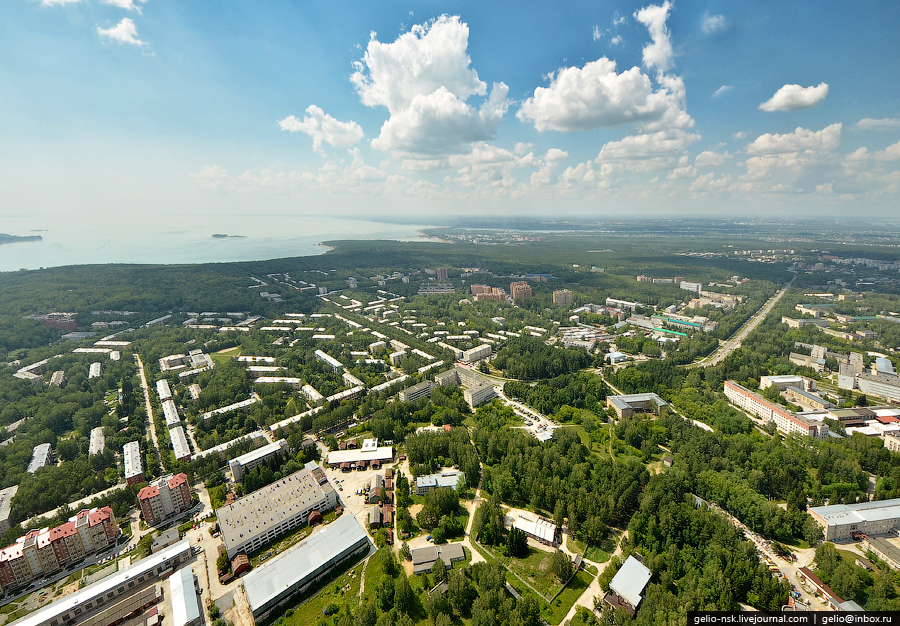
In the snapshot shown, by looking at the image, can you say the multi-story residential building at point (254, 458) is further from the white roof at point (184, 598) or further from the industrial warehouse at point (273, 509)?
the white roof at point (184, 598)

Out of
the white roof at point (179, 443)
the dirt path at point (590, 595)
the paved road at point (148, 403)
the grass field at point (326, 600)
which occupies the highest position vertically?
the white roof at point (179, 443)

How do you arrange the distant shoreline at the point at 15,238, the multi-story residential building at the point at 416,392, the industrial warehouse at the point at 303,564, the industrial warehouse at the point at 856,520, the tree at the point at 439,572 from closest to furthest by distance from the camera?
1. the industrial warehouse at the point at 303,564
2. the tree at the point at 439,572
3. the industrial warehouse at the point at 856,520
4. the multi-story residential building at the point at 416,392
5. the distant shoreline at the point at 15,238

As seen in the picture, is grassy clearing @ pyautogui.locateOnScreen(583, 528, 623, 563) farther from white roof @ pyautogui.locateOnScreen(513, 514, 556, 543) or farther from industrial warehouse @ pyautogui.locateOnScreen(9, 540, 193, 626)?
industrial warehouse @ pyautogui.locateOnScreen(9, 540, 193, 626)

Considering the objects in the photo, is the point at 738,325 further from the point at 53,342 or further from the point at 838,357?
the point at 53,342

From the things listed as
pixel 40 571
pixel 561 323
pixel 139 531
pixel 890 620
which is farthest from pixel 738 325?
pixel 40 571

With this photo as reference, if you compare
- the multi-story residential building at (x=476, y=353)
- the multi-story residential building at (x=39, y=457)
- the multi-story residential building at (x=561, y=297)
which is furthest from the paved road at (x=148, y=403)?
the multi-story residential building at (x=561, y=297)

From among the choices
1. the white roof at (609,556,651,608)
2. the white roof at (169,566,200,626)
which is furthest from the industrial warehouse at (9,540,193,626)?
the white roof at (609,556,651,608)

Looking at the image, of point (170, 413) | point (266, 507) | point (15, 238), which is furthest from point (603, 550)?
point (15, 238)
